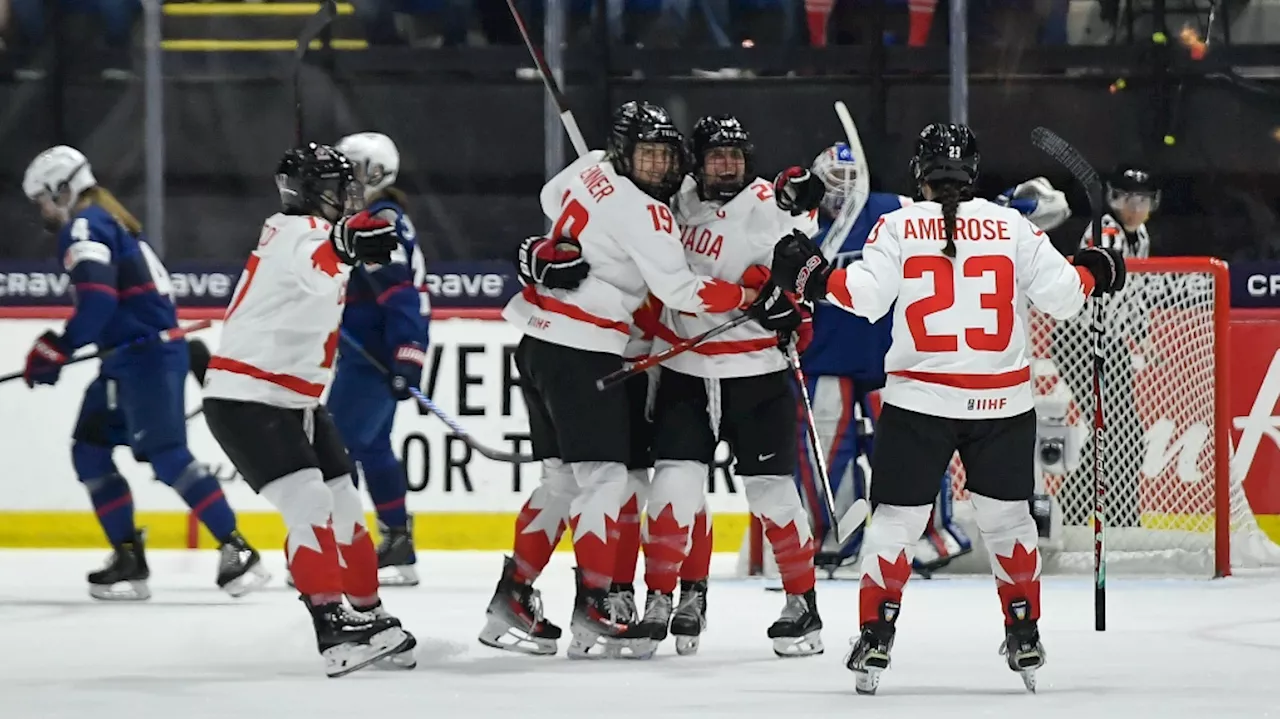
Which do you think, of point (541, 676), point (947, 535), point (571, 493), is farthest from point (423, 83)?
point (541, 676)

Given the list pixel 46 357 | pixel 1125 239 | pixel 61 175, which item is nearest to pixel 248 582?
pixel 46 357

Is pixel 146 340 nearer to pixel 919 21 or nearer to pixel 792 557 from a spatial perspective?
pixel 792 557

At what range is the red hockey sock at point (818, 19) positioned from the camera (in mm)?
7711

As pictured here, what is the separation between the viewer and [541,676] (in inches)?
173

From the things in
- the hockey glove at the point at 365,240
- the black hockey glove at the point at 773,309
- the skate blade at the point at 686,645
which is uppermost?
the hockey glove at the point at 365,240

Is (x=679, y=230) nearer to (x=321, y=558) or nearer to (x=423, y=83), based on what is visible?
(x=321, y=558)

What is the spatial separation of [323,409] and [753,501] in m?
0.96

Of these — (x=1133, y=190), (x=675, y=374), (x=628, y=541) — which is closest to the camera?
(x=675, y=374)

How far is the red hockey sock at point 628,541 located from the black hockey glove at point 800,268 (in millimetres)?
951

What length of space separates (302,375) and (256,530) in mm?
2857

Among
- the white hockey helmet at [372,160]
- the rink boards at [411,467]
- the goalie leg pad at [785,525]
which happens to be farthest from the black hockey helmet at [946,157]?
the rink boards at [411,467]

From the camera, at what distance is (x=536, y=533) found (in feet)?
16.1

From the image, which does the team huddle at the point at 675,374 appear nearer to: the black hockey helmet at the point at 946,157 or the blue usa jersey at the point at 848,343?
the black hockey helmet at the point at 946,157

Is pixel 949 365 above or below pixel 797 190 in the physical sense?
below
